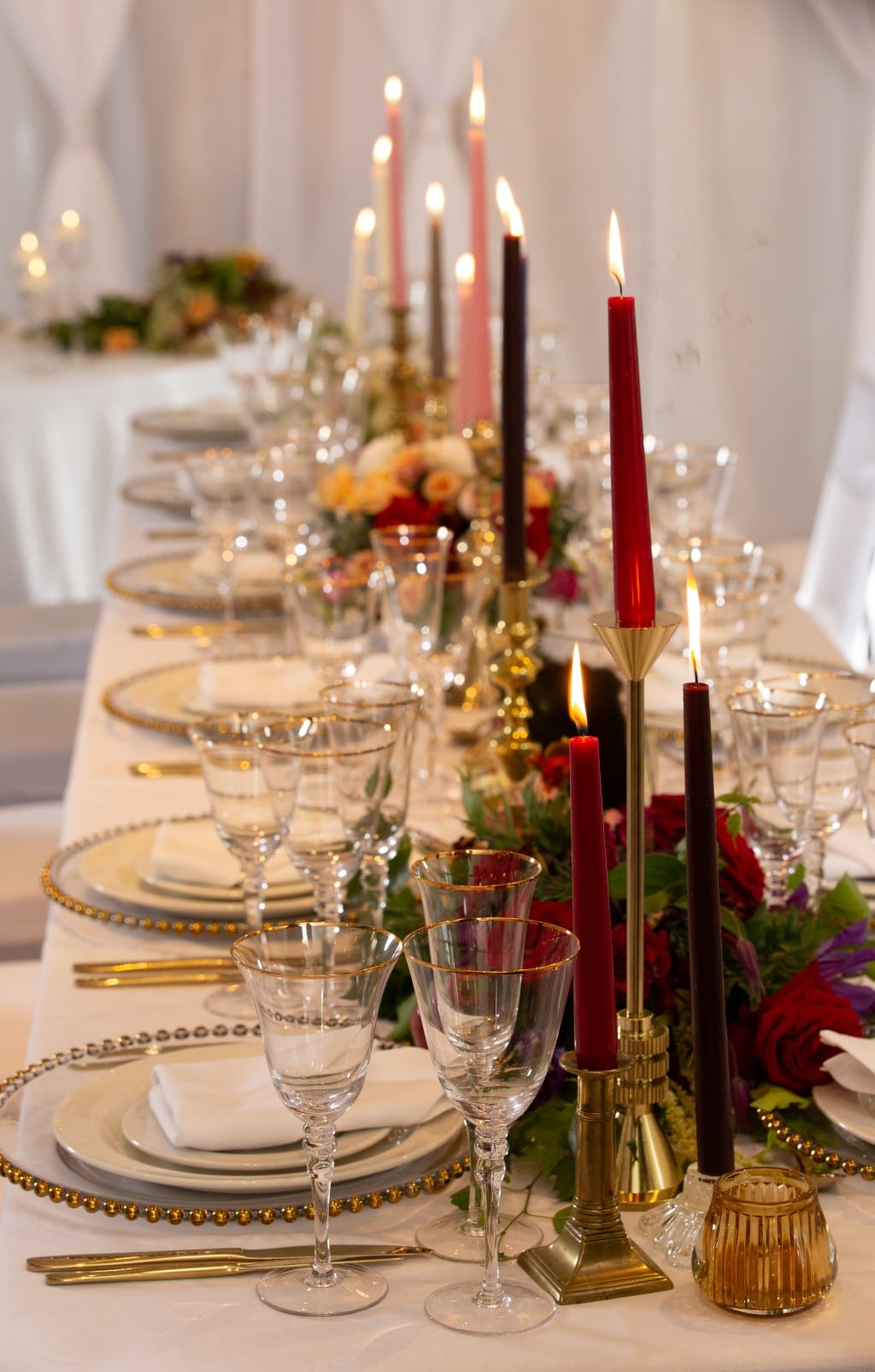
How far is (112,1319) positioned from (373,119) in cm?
692

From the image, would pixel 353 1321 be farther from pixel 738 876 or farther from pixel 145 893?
pixel 145 893

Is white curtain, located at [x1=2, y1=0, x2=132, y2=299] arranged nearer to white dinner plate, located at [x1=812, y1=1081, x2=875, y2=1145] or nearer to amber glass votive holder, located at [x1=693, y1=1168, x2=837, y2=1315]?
white dinner plate, located at [x1=812, y1=1081, x2=875, y2=1145]

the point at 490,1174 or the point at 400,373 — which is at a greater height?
the point at 400,373

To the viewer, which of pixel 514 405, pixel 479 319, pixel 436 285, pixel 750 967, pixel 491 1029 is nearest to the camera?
pixel 491 1029

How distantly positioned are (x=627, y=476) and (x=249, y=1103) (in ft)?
1.43

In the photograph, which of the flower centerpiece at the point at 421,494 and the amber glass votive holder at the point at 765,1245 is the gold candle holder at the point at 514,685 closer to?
the flower centerpiece at the point at 421,494

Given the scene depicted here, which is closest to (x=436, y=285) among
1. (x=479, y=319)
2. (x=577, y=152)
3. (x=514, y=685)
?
(x=479, y=319)

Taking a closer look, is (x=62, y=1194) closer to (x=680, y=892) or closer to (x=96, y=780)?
(x=680, y=892)

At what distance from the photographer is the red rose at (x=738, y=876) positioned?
1081 mm

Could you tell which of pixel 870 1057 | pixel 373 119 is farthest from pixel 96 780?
pixel 373 119

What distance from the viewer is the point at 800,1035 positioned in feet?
3.37

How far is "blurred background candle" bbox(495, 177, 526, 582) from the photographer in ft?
4.42

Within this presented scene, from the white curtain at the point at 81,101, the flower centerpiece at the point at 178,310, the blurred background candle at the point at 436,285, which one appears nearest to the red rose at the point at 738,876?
the blurred background candle at the point at 436,285

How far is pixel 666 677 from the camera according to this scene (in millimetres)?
1949
